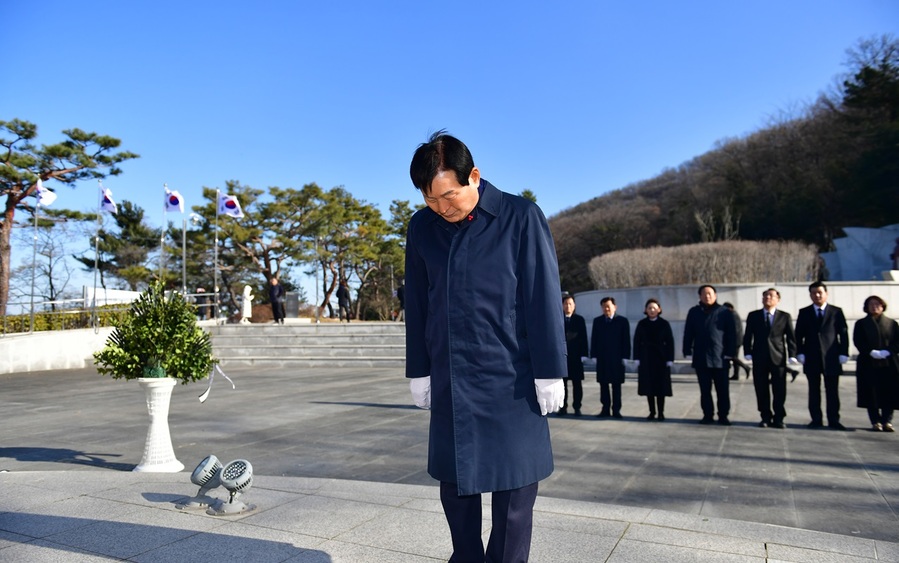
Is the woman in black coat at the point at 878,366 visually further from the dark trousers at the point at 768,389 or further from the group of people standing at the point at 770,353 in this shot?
the dark trousers at the point at 768,389

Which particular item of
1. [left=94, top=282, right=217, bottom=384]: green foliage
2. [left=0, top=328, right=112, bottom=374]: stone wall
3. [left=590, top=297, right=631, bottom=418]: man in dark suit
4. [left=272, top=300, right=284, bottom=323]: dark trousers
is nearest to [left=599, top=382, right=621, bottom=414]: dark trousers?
[left=590, top=297, right=631, bottom=418]: man in dark suit

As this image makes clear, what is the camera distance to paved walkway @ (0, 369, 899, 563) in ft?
10.6

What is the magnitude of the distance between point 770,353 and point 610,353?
6.95 feet

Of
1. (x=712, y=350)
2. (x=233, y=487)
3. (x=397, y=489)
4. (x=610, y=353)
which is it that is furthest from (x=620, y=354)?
(x=233, y=487)

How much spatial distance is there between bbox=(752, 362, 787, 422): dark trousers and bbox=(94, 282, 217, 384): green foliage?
6.65 meters

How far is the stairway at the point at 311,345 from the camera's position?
19.2m

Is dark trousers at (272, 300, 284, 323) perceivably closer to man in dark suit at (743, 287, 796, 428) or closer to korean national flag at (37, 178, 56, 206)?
korean national flag at (37, 178, 56, 206)

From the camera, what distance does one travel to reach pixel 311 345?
2034cm

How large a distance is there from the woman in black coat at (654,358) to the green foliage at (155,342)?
589 centimetres

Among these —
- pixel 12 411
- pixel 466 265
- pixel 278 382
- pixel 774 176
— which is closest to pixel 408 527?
pixel 466 265

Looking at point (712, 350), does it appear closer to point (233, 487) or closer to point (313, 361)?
point (233, 487)

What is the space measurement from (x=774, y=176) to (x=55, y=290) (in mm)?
39859

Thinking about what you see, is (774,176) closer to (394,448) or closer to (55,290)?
(394,448)

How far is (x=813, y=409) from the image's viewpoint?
807cm
